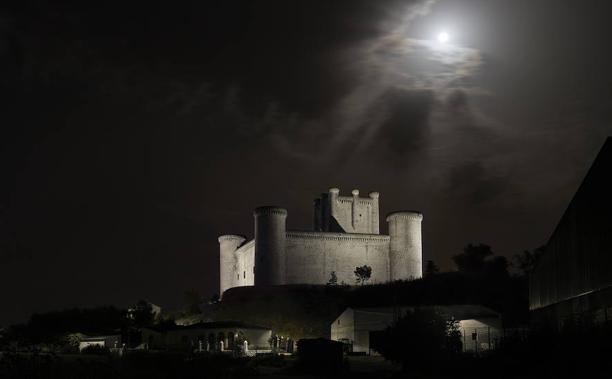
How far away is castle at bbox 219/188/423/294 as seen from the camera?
7362 centimetres

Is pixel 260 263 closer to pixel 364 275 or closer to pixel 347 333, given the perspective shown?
pixel 364 275

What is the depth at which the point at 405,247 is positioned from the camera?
254ft

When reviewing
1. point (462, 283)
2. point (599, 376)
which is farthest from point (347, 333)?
point (599, 376)

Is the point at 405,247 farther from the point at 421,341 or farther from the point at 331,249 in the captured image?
the point at 421,341

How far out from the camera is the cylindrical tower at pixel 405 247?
76875 millimetres

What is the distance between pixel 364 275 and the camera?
2960 inches

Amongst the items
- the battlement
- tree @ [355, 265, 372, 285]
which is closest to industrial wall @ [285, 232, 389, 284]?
tree @ [355, 265, 372, 285]

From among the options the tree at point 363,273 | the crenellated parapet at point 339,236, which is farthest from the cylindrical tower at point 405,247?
the tree at point 363,273

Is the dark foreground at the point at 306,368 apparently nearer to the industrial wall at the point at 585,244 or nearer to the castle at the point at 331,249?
the industrial wall at the point at 585,244

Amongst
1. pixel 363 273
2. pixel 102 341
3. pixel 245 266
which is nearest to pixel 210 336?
pixel 102 341

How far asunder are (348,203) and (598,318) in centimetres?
6142

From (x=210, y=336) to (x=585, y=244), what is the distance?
35.4 metres

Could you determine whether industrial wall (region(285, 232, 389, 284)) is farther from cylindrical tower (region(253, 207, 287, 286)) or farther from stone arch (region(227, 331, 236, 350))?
stone arch (region(227, 331, 236, 350))

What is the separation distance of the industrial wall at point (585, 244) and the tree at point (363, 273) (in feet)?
150
